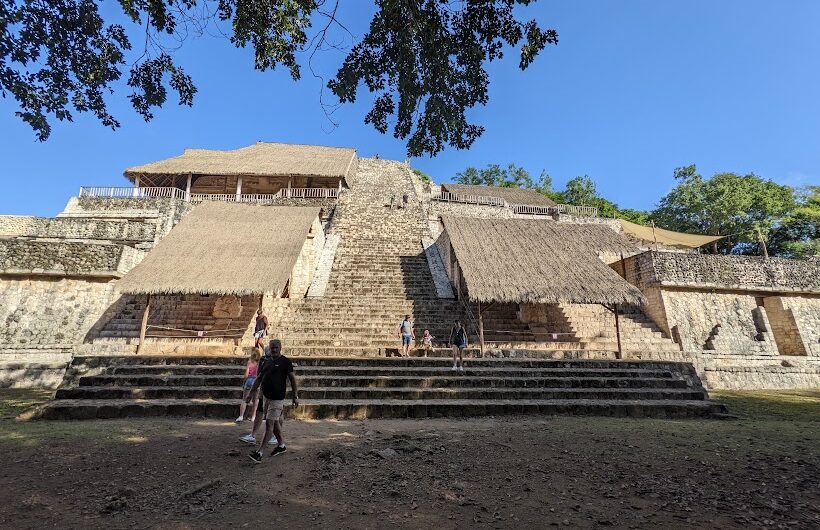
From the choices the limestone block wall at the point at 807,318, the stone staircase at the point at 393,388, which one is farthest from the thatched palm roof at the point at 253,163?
the limestone block wall at the point at 807,318

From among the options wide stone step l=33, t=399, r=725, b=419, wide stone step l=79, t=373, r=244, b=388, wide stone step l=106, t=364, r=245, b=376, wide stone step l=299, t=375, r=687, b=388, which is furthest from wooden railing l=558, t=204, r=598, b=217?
wide stone step l=79, t=373, r=244, b=388

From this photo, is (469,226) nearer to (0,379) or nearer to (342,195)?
(342,195)

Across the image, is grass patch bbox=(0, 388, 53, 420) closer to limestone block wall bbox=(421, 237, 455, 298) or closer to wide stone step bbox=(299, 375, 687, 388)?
wide stone step bbox=(299, 375, 687, 388)

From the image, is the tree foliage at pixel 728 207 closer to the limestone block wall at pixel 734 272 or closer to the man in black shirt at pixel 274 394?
the limestone block wall at pixel 734 272

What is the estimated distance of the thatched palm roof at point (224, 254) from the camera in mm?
10297

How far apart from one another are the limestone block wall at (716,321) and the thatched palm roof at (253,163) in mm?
18277

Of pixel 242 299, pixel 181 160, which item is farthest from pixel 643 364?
pixel 181 160

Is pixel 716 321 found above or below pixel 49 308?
below

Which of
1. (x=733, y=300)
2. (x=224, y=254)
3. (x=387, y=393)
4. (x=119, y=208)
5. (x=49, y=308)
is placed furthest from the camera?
(x=119, y=208)

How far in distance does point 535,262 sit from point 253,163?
19.2m

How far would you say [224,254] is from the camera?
11594 millimetres

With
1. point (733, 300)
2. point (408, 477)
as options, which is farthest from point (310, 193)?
point (733, 300)

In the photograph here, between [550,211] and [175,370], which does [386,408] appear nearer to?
[175,370]

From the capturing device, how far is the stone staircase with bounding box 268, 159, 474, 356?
10.3 meters
